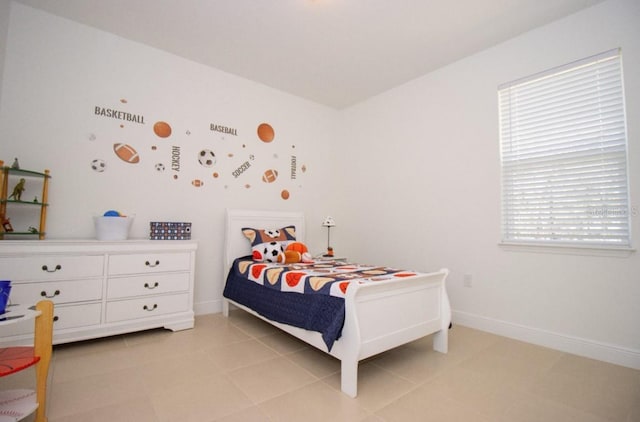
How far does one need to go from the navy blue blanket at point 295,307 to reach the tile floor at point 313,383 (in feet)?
1.03

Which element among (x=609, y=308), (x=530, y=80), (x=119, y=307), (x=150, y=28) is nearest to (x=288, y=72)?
(x=150, y=28)

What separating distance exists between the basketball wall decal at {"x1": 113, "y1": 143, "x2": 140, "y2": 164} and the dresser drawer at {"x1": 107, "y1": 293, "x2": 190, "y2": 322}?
1397 mm

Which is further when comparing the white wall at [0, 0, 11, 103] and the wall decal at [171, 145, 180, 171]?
the wall decal at [171, 145, 180, 171]

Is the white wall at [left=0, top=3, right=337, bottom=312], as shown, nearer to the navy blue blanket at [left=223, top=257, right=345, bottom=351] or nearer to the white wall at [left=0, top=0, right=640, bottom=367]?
the white wall at [left=0, top=0, right=640, bottom=367]

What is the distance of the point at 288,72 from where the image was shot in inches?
144

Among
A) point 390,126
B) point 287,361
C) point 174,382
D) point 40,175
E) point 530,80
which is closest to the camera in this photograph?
point 174,382

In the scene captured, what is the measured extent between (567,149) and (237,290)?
3.33 meters

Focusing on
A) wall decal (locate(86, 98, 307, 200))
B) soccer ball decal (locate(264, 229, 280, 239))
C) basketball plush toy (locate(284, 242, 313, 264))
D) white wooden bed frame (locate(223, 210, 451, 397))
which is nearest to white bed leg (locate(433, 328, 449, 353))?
white wooden bed frame (locate(223, 210, 451, 397))

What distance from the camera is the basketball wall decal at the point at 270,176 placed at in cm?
398

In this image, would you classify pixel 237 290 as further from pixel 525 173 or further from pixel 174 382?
pixel 525 173

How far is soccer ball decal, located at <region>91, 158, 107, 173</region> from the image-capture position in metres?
2.85

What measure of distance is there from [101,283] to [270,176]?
2.20m

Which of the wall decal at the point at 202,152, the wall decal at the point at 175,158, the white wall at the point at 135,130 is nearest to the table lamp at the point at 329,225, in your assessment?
the white wall at the point at 135,130

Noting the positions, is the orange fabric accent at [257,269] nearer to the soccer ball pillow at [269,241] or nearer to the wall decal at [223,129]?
the soccer ball pillow at [269,241]
